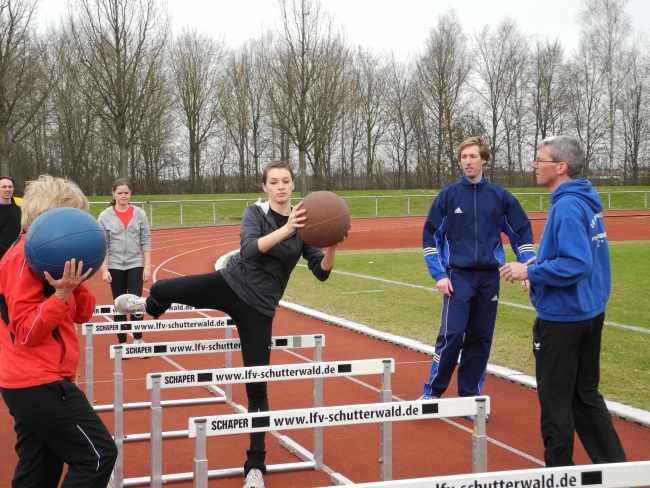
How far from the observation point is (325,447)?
18.3 feet

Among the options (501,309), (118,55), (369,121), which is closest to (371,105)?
(369,121)

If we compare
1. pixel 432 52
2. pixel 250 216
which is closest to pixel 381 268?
pixel 250 216

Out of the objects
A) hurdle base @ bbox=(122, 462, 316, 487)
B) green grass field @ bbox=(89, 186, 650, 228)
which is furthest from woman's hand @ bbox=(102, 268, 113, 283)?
green grass field @ bbox=(89, 186, 650, 228)

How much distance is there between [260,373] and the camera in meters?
4.20

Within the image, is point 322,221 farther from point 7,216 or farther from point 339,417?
point 7,216

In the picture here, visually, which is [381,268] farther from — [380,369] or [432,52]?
[432,52]

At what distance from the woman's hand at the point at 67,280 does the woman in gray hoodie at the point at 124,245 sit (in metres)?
5.36

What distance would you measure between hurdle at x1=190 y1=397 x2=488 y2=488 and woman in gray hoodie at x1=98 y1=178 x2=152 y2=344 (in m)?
5.32

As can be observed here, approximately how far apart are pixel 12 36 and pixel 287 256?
3409 centimetres

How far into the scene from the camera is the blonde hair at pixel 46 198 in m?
3.29

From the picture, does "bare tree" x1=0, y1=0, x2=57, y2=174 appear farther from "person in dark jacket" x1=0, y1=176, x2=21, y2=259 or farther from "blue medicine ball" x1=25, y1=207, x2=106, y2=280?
"blue medicine ball" x1=25, y1=207, x2=106, y2=280

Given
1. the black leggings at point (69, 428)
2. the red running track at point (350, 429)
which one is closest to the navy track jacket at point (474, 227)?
the red running track at point (350, 429)

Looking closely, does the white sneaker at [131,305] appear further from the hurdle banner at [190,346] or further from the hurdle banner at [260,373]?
the hurdle banner at [260,373]

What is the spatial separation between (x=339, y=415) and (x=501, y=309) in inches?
341
